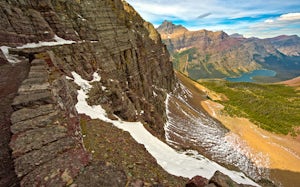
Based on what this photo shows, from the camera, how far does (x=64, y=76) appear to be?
14.4m

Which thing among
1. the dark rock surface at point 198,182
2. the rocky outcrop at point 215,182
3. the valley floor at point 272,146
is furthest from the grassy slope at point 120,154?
the valley floor at point 272,146

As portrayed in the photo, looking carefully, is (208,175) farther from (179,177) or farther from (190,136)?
(190,136)

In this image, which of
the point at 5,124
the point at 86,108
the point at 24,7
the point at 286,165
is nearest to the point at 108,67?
the point at 24,7

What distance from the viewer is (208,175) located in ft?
48.1

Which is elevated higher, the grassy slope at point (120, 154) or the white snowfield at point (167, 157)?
the grassy slope at point (120, 154)

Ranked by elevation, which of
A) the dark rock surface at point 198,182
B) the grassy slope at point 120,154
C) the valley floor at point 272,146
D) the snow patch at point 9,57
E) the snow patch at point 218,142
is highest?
the snow patch at point 9,57

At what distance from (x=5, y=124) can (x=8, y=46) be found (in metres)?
20.5

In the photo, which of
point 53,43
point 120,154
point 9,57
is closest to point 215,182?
point 120,154

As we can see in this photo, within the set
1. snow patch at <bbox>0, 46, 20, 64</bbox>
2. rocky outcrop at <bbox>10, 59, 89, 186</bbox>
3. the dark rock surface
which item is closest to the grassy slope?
the dark rock surface

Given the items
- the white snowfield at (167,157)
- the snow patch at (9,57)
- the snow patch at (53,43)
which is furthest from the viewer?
the snow patch at (53,43)

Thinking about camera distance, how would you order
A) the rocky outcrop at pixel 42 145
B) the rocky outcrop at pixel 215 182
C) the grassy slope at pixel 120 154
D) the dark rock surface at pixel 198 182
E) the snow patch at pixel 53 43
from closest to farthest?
the rocky outcrop at pixel 42 145 → the rocky outcrop at pixel 215 182 → the dark rock surface at pixel 198 182 → the grassy slope at pixel 120 154 → the snow patch at pixel 53 43

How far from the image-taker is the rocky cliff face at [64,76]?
547 cm

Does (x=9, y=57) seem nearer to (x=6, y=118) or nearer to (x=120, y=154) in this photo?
(x=6, y=118)

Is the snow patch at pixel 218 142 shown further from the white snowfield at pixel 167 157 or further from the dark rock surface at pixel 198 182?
the dark rock surface at pixel 198 182
